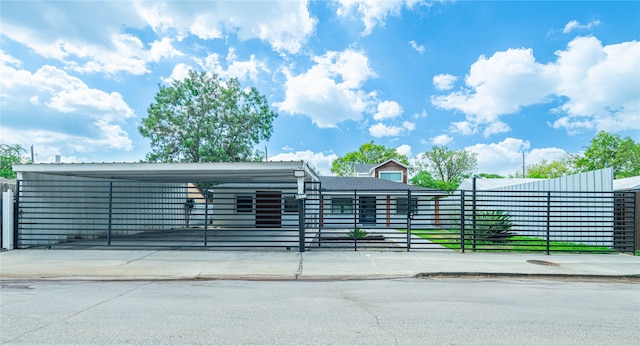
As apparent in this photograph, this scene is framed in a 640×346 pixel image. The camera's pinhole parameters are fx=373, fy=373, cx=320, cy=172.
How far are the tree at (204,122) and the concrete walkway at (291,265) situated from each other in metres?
16.0

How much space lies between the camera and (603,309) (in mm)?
5492

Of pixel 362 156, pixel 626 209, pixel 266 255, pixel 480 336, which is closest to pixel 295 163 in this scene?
pixel 266 255

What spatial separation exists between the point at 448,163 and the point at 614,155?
20.0 metres

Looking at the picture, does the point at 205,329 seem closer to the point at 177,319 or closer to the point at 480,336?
the point at 177,319

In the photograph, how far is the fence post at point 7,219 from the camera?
11.3 m

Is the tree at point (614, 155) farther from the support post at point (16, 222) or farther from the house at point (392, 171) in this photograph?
the support post at point (16, 222)

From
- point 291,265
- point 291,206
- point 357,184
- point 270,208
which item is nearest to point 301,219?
point 291,206

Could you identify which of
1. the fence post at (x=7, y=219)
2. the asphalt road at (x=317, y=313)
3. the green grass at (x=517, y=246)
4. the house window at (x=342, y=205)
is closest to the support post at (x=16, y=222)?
the fence post at (x=7, y=219)

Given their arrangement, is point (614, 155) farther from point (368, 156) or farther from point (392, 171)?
point (368, 156)

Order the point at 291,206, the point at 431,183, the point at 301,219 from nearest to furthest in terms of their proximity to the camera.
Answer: the point at 301,219 < the point at 291,206 < the point at 431,183

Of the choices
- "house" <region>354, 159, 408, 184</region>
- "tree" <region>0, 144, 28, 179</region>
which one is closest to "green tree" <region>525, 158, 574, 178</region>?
"house" <region>354, 159, 408, 184</region>

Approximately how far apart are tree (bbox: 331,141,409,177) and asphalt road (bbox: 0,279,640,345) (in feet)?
152

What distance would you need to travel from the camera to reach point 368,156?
53.8 meters

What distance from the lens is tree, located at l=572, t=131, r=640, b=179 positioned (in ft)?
110
